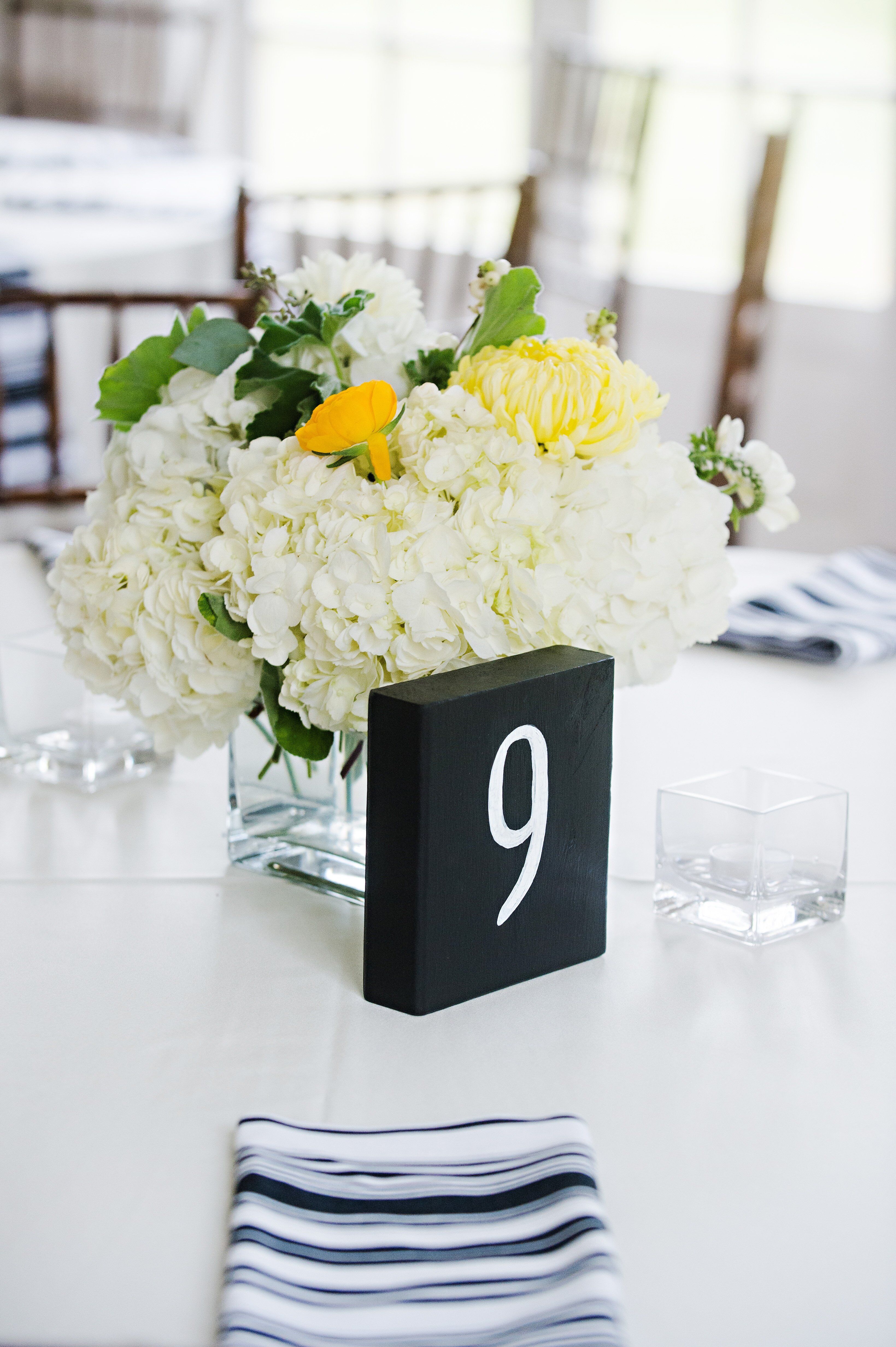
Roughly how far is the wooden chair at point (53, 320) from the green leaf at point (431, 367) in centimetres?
92

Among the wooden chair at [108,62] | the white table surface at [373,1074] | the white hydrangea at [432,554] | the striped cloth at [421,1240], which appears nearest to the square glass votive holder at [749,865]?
the white table surface at [373,1074]

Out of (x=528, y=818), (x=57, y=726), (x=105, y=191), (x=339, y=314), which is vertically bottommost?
(x=57, y=726)

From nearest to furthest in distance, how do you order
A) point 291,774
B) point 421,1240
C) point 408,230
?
point 421,1240, point 291,774, point 408,230

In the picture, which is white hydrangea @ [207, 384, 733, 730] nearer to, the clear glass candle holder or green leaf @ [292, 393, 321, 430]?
green leaf @ [292, 393, 321, 430]

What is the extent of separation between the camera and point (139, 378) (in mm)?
828

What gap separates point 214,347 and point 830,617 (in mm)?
786

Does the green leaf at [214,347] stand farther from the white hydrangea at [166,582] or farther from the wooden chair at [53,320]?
the wooden chair at [53,320]

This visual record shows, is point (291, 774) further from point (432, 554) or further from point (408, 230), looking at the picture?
point (408, 230)

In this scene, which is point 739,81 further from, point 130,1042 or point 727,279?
point 130,1042

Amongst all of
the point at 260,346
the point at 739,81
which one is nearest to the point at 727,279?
the point at 739,81

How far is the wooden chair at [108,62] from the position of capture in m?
4.04

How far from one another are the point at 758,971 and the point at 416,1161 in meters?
0.27

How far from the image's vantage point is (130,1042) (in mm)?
→ 670

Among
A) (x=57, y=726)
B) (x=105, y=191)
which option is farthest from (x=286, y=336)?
(x=105, y=191)
